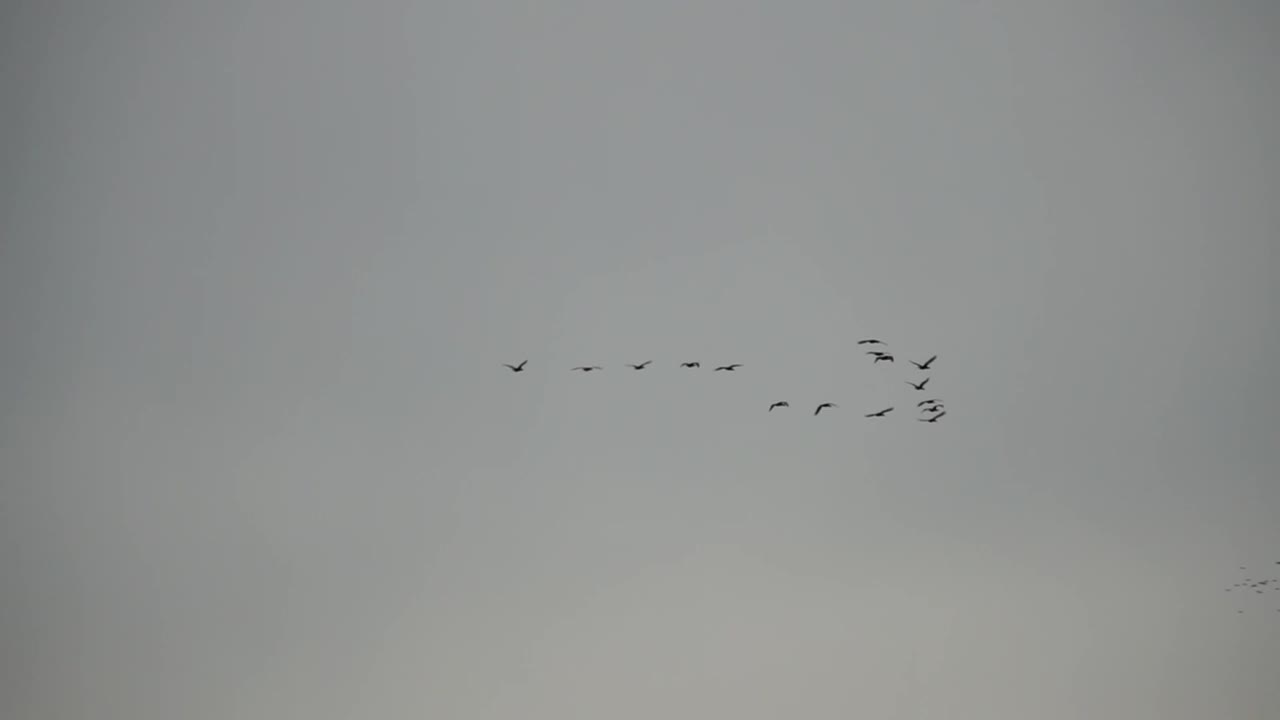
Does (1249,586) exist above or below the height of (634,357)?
below

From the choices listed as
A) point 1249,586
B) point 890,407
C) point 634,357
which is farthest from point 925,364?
point 1249,586

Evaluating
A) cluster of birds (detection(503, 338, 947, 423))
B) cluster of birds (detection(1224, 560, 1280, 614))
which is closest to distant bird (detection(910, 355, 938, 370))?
cluster of birds (detection(503, 338, 947, 423))

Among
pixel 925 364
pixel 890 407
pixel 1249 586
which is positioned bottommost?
pixel 1249 586

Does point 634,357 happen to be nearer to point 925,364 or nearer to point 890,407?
point 890,407

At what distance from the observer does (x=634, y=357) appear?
5309mm

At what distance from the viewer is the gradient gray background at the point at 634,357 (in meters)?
4.99

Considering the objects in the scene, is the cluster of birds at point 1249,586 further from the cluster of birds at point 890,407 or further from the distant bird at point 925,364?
the distant bird at point 925,364

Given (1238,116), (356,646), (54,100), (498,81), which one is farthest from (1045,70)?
(54,100)

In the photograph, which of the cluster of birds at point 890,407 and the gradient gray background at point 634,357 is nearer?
the gradient gray background at point 634,357

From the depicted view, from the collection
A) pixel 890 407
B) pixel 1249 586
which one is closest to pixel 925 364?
pixel 890 407

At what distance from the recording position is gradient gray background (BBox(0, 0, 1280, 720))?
499 centimetres

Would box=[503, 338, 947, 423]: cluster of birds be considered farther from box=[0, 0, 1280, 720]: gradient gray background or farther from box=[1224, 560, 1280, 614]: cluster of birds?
box=[1224, 560, 1280, 614]: cluster of birds

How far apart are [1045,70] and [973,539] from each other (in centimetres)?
249

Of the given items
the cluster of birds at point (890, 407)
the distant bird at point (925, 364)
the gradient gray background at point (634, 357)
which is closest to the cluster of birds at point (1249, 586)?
the gradient gray background at point (634, 357)
